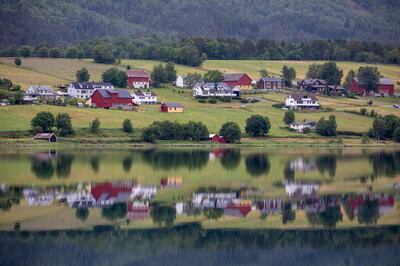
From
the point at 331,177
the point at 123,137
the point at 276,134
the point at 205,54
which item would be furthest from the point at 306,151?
the point at 205,54

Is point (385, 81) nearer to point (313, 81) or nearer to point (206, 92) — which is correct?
point (313, 81)

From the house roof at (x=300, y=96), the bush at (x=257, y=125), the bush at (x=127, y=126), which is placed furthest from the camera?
the house roof at (x=300, y=96)

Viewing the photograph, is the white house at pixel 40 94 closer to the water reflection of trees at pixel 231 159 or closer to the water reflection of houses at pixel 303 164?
the water reflection of trees at pixel 231 159

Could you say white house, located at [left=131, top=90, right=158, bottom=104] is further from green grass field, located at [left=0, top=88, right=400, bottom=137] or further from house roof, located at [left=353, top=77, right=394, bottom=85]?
house roof, located at [left=353, top=77, right=394, bottom=85]

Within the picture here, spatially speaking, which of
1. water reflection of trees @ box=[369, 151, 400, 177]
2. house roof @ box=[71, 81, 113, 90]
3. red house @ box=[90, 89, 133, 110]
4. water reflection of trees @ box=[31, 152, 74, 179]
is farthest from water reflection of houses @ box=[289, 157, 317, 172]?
house roof @ box=[71, 81, 113, 90]

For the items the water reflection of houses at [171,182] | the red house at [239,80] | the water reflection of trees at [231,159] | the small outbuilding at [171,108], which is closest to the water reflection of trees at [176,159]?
the water reflection of trees at [231,159]

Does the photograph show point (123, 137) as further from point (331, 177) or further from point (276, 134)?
point (331, 177)
